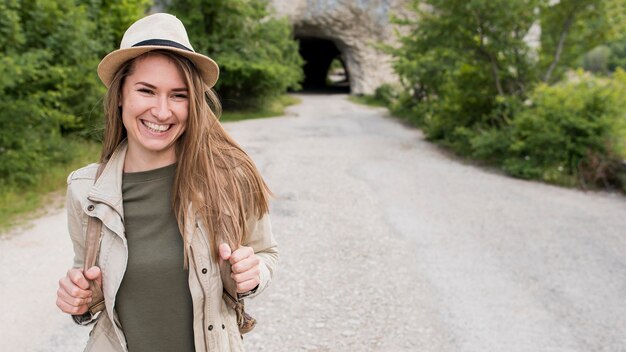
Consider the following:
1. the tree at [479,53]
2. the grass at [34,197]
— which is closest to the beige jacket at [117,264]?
the grass at [34,197]

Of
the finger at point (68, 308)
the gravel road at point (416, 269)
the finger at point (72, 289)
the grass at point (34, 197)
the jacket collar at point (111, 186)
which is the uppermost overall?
the jacket collar at point (111, 186)

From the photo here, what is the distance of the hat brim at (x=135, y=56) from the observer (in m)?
1.53

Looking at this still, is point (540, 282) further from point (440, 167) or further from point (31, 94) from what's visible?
point (31, 94)

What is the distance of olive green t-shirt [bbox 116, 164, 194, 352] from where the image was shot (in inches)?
63.0

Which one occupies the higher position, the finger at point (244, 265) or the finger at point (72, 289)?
the finger at point (244, 265)

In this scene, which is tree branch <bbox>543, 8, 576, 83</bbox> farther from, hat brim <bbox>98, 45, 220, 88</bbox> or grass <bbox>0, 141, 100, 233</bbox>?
hat brim <bbox>98, 45, 220, 88</bbox>

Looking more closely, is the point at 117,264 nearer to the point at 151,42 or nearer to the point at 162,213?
the point at 162,213

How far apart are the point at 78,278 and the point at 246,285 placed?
0.48 metres

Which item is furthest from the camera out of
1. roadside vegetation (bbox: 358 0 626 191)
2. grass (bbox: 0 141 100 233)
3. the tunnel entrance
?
the tunnel entrance

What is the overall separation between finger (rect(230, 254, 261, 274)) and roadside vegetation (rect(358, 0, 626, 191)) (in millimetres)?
8682

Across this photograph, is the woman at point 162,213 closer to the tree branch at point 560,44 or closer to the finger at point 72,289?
the finger at point 72,289

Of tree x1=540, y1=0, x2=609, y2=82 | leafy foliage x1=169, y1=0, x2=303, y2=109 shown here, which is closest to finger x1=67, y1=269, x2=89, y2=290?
tree x1=540, y1=0, x2=609, y2=82

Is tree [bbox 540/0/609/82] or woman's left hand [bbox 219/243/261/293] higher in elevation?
tree [bbox 540/0/609/82]

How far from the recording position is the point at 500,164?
1043 centimetres
